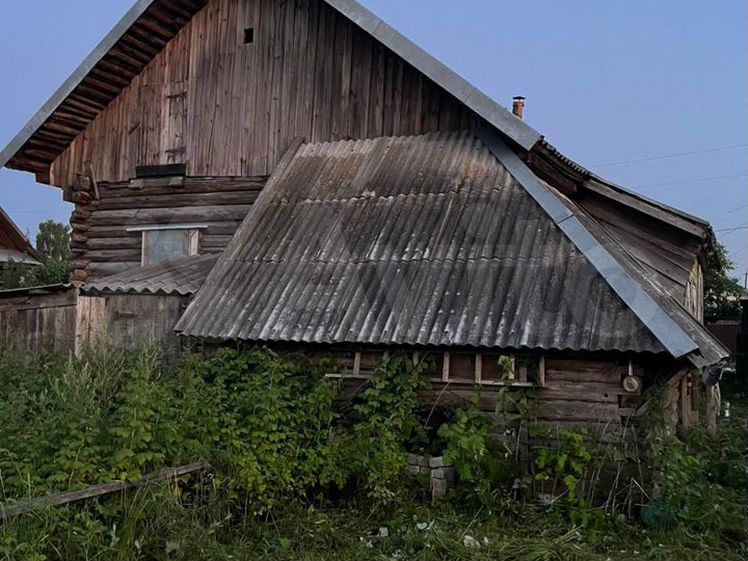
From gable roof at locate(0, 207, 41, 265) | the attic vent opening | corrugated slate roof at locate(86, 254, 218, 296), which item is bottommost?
corrugated slate roof at locate(86, 254, 218, 296)

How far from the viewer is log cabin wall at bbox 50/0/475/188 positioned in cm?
986

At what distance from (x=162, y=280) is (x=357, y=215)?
2901mm

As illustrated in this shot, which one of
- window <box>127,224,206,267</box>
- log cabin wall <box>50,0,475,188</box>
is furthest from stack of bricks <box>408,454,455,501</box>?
window <box>127,224,206,267</box>

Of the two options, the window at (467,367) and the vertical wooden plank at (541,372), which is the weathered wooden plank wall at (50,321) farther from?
the vertical wooden plank at (541,372)

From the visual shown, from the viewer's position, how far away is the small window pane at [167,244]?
1099 centimetres

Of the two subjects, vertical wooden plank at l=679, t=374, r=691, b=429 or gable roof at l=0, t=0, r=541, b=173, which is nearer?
vertical wooden plank at l=679, t=374, r=691, b=429

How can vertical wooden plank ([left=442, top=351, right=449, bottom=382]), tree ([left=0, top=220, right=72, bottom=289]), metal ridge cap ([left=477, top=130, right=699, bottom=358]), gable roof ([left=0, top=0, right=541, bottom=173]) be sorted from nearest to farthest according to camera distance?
metal ridge cap ([left=477, top=130, right=699, bottom=358]), vertical wooden plank ([left=442, top=351, right=449, bottom=382]), gable roof ([left=0, top=0, right=541, bottom=173]), tree ([left=0, top=220, right=72, bottom=289])

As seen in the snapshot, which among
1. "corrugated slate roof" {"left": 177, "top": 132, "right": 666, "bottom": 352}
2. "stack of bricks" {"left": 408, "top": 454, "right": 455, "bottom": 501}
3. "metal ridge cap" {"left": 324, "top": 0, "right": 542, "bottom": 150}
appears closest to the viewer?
"stack of bricks" {"left": 408, "top": 454, "right": 455, "bottom": 501}

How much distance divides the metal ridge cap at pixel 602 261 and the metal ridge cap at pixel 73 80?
6.06m

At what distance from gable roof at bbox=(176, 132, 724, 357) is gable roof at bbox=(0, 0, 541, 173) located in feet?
6.71

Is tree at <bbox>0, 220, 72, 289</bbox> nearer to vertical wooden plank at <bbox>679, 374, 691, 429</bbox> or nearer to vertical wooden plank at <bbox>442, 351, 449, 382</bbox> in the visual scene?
vertical wooden plank at <bbox>442, 351, 449, 382</bbox>

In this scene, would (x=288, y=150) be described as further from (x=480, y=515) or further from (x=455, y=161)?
(x=480, y=515)

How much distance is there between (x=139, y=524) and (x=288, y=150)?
21.7 feet

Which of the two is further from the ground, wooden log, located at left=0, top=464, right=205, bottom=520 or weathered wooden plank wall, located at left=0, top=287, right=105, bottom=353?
weathered wooden plank wall, located at left=0, top=287, right=105, bottom=353
